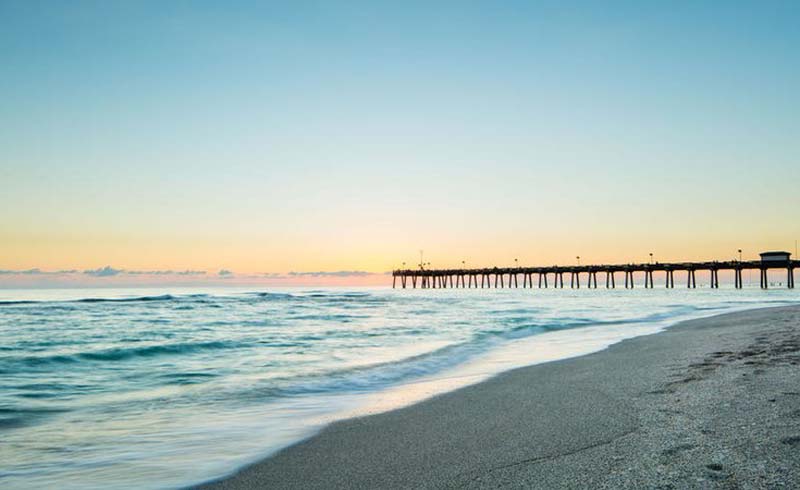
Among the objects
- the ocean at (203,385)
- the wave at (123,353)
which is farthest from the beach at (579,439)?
the wave at (123,353)

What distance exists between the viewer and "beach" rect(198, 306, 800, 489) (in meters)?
3.70

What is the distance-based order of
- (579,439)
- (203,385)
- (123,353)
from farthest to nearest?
(123,353)
(203,385)
(579,439)

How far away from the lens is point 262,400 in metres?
8.19

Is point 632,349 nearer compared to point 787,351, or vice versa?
point 787,351

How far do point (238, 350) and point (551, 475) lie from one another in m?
12.7

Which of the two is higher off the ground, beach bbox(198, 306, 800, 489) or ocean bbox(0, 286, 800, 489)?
beach bbox(198, 306, 800, 489)

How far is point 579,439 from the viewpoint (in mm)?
4684

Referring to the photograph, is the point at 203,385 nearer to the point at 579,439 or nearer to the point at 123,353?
the point at 123,353

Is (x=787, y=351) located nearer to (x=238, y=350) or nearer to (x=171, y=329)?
(x=238, y=350)

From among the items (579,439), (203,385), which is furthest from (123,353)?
(579,439)

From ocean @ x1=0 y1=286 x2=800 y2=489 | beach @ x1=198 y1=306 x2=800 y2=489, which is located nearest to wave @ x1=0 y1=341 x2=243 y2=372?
ocean @ x1=0 y1=286 x2=800 y2=489

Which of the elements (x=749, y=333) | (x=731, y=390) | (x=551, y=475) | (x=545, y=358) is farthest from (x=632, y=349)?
(x=551, y=475)

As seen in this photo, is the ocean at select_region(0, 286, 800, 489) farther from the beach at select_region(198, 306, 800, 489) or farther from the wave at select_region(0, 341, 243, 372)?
the beach at select_region(198, 306, 800, 489)

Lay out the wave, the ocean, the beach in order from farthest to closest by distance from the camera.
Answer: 1. the wave
2. the ocean
3. the beach
